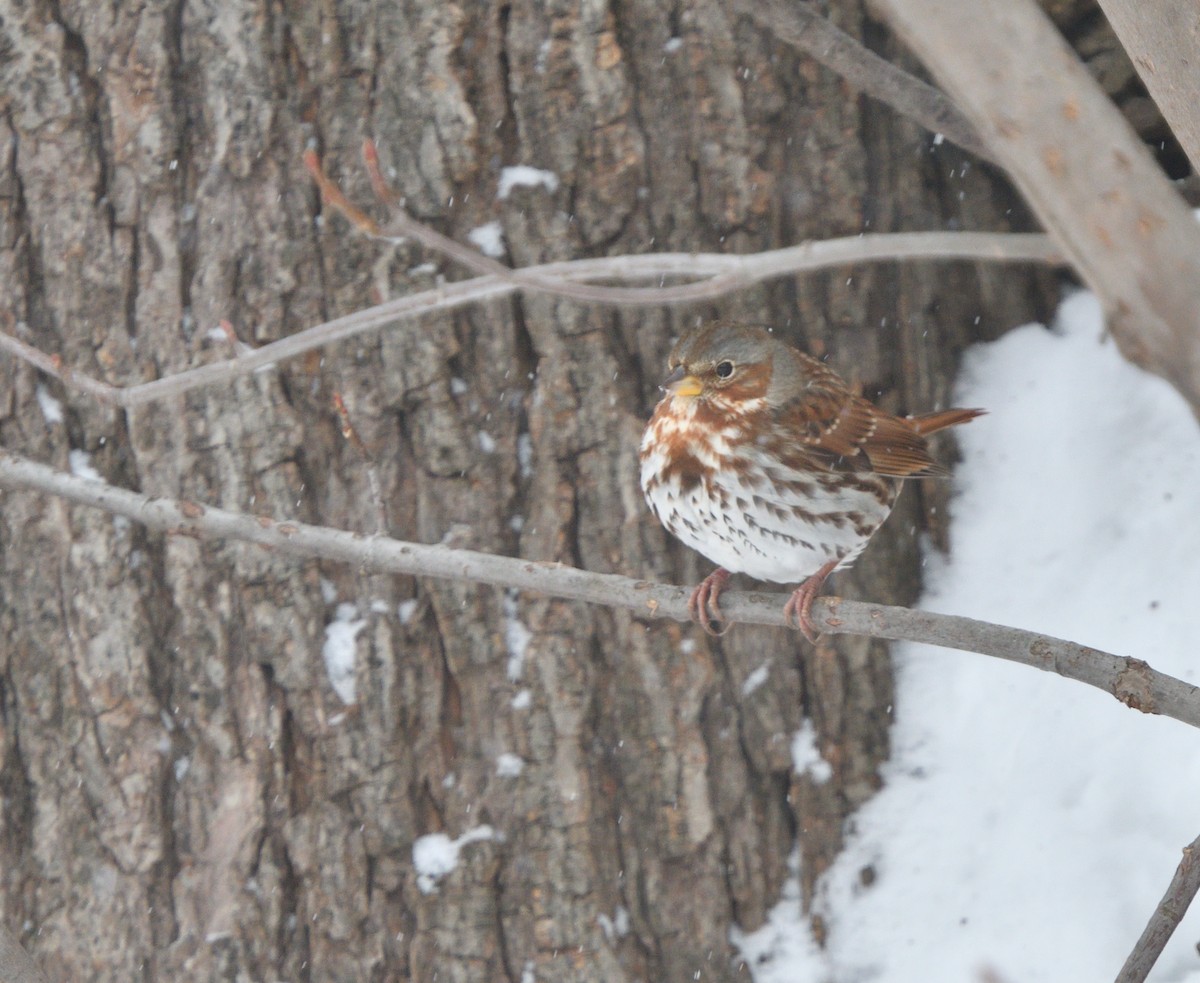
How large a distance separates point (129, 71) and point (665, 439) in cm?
158

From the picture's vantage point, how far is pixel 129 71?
2.97 metres

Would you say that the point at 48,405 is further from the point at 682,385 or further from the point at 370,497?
the point at 682,385

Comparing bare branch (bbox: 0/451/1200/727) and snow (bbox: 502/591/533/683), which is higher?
bare branch (bbox: 0/451/1200/727)

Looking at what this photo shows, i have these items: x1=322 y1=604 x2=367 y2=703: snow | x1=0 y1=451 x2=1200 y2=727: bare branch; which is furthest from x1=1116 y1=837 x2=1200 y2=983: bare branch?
x1=322 y1=604 x2=367 y2=703: snow

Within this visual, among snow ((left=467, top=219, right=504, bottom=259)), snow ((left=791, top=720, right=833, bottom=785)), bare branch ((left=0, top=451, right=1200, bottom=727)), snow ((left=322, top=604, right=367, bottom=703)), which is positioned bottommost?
snow ((left=791, top=720, right=833, bottom=785))

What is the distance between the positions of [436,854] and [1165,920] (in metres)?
1.78

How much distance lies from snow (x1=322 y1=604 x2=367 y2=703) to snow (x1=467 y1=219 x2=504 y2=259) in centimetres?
95

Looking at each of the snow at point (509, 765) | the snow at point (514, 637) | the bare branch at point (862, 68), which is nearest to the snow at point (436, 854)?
the snow at point (509, 765)

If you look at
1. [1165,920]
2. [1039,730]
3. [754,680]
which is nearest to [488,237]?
[754,680]

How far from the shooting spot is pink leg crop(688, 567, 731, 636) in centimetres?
252

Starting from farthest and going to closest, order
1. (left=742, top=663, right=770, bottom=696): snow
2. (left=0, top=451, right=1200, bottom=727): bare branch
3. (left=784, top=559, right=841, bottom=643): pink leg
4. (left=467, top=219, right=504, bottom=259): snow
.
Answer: (left=742, top=663, right=770, bottom=696): snow → (left=467, top=219, right=504, bottom=259): snow → (left=784, top=559, right=841, bottom=643): pink leg → (left=0, top=451, right=1200, bottom=727): bare branch

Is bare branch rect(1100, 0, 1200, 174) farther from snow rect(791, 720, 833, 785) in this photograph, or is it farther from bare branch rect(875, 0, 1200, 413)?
snow rect(791, 720, 833, 785)

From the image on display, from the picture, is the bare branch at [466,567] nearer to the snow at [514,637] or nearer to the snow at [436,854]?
the snow at [514,637]

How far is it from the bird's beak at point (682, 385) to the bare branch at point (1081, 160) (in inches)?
46.6
